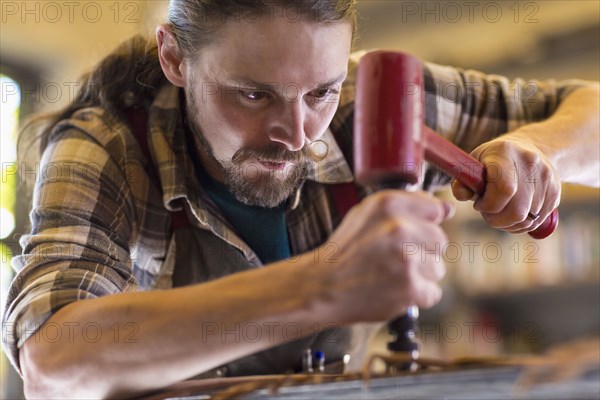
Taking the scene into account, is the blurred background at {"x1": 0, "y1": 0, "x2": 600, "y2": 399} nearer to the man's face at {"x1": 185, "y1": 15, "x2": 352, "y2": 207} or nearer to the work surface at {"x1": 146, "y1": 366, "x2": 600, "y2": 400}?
the man's face at {"x1": 185, "y1": 15, "x2": 352, "y2": 207}

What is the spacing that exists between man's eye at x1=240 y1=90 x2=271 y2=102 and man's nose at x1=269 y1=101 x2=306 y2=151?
0.03 metres

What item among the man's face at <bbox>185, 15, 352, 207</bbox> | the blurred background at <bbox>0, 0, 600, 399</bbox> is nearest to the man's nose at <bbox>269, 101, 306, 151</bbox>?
the man's face at <bbox>185, 15, 352, 207</bbox>

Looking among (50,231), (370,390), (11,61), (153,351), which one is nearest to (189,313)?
(153,351)

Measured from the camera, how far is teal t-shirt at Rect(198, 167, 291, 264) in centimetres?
123

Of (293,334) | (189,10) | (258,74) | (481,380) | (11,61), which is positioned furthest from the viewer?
(11,61)

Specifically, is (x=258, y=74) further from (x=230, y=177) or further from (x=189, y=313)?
(x=189, y=313)

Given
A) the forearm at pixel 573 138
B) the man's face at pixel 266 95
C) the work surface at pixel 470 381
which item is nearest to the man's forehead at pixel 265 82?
the man's face at pixel 266 95

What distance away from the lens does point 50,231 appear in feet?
3.30

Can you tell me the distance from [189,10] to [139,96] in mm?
212

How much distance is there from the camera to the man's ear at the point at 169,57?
120 cm

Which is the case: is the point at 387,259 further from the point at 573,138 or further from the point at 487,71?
the point at 487,71

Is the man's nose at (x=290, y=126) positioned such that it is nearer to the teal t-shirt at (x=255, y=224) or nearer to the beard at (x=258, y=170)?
the beard at (x=258, y=170)

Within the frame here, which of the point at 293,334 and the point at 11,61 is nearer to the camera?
the point at 293,334

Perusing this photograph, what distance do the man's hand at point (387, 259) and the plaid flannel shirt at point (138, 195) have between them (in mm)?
410
